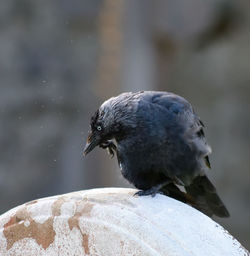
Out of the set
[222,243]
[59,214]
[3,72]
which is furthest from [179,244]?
[3,72]

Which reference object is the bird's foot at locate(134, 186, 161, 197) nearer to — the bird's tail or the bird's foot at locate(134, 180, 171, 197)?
the bird's foot at locate(134, 180, 171, 197)

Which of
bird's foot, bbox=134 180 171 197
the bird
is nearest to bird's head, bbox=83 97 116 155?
the bird

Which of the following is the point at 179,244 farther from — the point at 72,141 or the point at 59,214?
the point at 72,141

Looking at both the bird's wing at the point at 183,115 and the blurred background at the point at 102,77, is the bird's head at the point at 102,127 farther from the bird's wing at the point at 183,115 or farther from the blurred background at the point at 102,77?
the blurred background at the point at 102,77

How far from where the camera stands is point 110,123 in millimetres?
3486

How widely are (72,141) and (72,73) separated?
688 mm

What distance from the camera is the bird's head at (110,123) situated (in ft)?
11.4

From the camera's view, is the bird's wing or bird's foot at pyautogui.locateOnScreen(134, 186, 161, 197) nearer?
bird's foot at pyautogui.locateOnScreen(134, 186, 161, 197)

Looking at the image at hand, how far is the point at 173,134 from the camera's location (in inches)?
136

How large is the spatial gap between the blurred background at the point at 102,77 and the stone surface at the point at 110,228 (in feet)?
14.2

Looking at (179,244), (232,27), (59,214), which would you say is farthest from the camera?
(232,27)

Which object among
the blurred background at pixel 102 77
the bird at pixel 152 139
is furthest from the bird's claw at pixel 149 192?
the blurred background at pixel 102 77

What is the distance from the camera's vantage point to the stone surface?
2738mm

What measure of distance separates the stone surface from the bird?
0.42 meters
